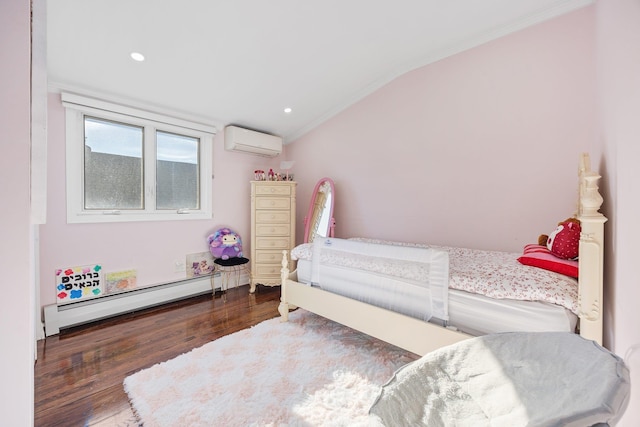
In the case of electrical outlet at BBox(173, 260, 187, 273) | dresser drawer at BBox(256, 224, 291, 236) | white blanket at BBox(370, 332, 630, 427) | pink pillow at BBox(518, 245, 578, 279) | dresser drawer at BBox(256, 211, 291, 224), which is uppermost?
dresser drawer at BBox(256, 211, 291, 224)

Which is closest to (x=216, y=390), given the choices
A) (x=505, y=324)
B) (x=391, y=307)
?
(x=391, y=307)

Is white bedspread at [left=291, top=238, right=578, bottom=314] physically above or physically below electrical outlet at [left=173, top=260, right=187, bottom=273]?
above

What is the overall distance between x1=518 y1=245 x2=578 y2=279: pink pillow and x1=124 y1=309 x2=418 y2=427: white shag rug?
1.06 metres

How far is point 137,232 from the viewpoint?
9.60 feet

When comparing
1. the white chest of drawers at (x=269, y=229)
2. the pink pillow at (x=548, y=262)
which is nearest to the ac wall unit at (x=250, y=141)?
the white chest of drawers at (x=269, y=229)

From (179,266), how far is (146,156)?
4.32 ft

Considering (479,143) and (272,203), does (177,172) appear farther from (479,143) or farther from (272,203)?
(479,143)

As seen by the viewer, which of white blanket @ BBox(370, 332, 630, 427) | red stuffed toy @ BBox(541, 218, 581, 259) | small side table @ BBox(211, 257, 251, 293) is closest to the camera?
white blanket @ BBox(370, 332, 630, 427)

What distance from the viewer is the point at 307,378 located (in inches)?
68.1

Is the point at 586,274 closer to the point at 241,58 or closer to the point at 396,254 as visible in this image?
the point at 396,254

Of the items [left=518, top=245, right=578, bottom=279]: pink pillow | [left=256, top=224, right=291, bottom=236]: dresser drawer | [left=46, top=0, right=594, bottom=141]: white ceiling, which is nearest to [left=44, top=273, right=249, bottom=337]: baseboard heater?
[left=256, top=224, right=291, bottom=236]: dresser drawer

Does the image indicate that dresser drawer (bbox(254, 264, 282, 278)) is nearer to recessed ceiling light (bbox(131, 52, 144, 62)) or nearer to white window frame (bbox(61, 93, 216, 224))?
white window frame (bbox(61, 93, 216, 224))

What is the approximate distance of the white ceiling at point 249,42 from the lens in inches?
77.5

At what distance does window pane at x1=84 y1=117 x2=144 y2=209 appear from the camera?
269 cm
